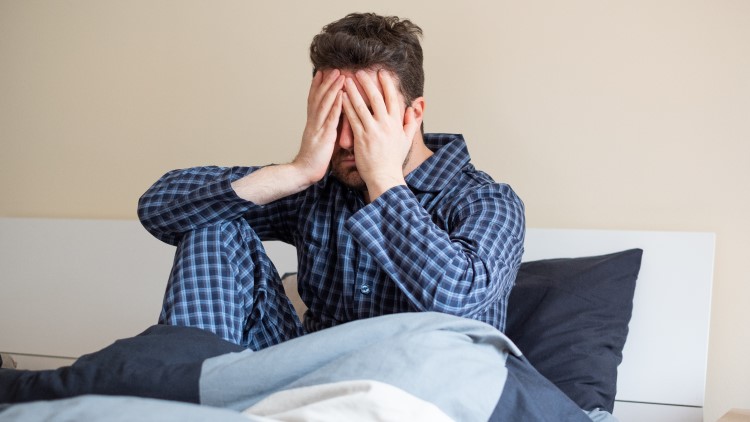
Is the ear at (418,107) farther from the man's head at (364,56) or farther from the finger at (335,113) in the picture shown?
the finger at (335,113)

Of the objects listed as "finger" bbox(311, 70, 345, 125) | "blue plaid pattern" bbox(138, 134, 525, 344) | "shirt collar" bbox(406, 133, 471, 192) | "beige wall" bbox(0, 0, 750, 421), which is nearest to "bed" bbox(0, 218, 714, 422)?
"beige wall" bbox(0, 0, 750, 421)

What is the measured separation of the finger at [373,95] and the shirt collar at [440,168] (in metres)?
0.19

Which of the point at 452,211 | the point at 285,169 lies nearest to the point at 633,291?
the point at 452,211

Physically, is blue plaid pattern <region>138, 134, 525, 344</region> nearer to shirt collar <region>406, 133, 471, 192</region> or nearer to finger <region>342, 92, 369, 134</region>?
shirt collar <region>406, 133, 471, 192</region>

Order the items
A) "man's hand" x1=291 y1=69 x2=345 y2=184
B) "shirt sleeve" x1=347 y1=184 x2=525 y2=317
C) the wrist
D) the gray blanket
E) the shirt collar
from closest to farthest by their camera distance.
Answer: the gray blanket
"shirt sleeve" x1=347 y1=184 x2=525 y2=317
the wrist
"man's hand" x1=291 y1=69 x2=345 y2=184
the shirt collar

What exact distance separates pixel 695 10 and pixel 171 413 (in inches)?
66.1

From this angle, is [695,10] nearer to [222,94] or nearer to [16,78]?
[222,94]

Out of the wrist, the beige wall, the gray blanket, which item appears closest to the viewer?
the gray blanket

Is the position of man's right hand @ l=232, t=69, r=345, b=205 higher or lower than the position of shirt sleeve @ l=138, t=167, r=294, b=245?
higher

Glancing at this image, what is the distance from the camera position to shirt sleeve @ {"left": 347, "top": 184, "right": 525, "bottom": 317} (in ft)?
4.64

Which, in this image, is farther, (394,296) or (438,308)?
(394,296)

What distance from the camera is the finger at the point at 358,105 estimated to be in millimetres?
1575

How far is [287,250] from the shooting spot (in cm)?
242

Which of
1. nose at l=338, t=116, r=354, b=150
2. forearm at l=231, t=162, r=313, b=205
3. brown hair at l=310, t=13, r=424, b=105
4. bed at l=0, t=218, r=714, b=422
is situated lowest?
bed at l=0, t=218, r=714, b=422
